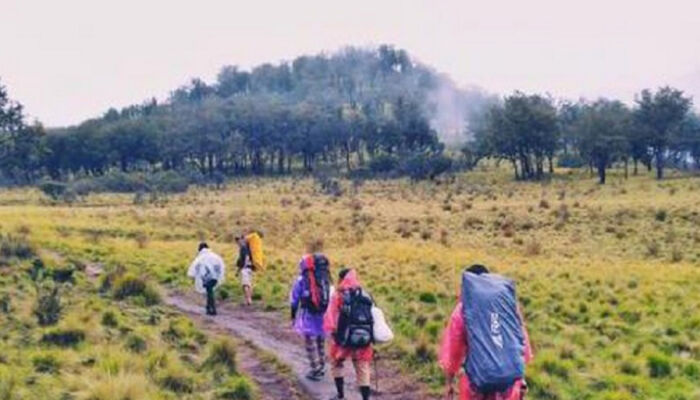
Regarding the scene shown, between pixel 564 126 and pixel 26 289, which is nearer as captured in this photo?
pixel 26 289

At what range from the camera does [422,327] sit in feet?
55.7

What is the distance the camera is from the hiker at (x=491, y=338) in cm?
787

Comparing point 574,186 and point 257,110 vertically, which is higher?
point 257,110

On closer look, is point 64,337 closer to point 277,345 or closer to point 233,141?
point 277,345

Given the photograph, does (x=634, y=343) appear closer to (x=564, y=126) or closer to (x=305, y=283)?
(x=305, y=283)

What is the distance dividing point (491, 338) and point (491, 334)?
0.13ft

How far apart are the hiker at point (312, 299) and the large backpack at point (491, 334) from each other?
5.26m

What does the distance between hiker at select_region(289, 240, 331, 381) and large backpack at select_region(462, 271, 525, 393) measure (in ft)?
17.3

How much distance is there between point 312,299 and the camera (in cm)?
1312

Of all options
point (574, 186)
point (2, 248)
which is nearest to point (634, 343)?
point (2, 248)

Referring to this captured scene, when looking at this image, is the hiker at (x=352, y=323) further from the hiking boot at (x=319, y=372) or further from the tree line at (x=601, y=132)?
the tree line at (x=601, y=132)

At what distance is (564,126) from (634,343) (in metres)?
106

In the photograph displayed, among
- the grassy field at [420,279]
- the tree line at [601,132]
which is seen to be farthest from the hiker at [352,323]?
the tree line at [601,132]

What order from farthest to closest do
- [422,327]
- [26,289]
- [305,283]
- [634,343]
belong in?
[26,289], [422,327], [634,343], [305,283]
